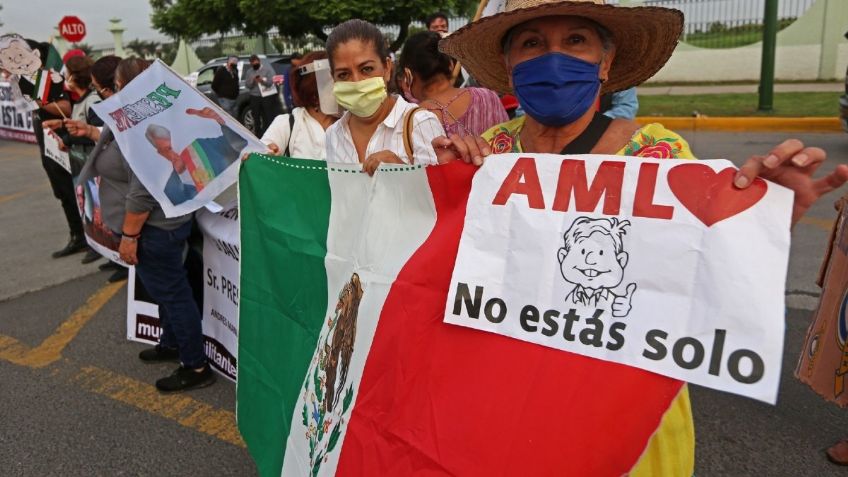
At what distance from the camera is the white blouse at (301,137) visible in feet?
11.7

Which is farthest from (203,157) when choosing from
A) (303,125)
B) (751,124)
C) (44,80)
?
(751,124)

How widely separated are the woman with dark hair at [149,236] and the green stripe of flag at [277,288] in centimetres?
86

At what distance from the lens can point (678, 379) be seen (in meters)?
1.18

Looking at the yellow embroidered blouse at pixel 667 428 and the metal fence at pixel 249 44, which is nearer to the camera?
the yellow embroidered blouse at pixel 667 428

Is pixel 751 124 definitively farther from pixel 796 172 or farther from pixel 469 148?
pixel 796 172

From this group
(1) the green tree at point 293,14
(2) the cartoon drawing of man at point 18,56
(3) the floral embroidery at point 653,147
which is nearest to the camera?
(3) the floral embroidery at point 653,147

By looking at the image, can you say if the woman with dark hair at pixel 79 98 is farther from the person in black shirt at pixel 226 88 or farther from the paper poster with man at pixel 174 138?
the person in black shirt at pixel 226 88

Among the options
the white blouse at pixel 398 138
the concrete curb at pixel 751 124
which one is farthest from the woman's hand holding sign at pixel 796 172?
the concrete curb at pixel 751 124

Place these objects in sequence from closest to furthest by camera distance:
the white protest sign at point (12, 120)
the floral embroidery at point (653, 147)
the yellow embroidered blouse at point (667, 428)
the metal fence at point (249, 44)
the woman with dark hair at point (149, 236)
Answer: the yellow embroidered blouse at point (667, 428)
the floral embroidery at point (653, 147)
the woman with dark hair at point (149, 236)
the white protest sign at point (12, 120)
the metal fence at point (249, 44)

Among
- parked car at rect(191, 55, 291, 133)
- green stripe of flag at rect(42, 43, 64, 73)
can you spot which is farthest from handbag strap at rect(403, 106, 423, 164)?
parked car at rect(191, 55, 291, 133)

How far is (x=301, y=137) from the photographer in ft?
11.7

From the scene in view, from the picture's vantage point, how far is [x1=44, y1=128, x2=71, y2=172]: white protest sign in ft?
18.6

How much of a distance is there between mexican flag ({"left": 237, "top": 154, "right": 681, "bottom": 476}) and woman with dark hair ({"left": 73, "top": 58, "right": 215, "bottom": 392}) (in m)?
0.89

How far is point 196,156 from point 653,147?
212cm
